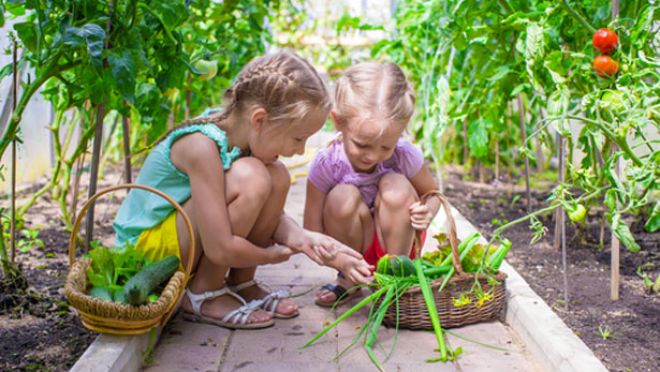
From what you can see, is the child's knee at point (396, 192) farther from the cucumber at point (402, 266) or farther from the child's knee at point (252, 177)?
the child's knee at point (252, 177)

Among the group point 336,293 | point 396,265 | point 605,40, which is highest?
point 605,40

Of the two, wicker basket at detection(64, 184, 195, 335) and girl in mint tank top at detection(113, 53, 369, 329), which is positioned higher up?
girl in mint tank top at detection(113, 53, 369, 329)

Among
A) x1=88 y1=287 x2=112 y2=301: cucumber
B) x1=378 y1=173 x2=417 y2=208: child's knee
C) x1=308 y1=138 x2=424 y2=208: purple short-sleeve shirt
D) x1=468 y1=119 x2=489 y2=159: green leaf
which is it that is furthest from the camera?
x1=468 y1=119 x2=489 y2=159: green leaf

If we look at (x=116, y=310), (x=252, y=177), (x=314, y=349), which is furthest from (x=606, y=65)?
(x=116, y=310)

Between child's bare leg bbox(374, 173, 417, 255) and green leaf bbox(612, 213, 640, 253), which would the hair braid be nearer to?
child's bare leg bbox(374, 173, 417, 255)

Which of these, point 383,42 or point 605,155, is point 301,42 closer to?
point 383,42

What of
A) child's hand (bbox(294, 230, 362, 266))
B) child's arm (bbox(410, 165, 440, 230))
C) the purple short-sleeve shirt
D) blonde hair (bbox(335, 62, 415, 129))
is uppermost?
blonde hair (bbox(335, 62, 415, 129))

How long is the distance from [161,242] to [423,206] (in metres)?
0.86

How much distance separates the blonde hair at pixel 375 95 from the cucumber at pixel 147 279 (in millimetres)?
764

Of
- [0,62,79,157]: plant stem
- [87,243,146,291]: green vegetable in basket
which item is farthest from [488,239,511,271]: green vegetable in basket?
[0,62,79,157]: plant stem

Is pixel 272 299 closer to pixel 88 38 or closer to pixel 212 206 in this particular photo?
pixel 212 206

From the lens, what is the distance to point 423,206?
240 cm

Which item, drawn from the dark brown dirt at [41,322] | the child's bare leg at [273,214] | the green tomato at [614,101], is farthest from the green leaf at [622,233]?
the dark brown dirt at [41,322]

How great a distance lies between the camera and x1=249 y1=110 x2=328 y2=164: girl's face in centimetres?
224
